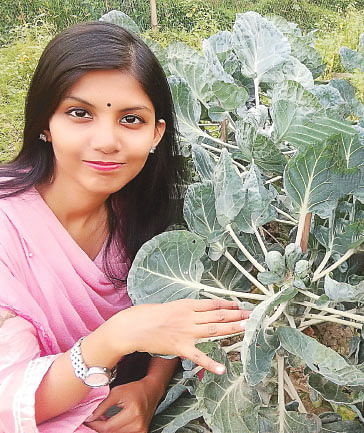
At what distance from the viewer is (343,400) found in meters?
0.78

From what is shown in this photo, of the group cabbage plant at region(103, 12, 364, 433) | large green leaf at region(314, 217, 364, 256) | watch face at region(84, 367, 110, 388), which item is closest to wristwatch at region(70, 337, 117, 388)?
watch face at region(84, 367, 110, 388)

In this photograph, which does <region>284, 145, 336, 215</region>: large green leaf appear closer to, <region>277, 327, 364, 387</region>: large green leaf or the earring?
<region>277, 327, 364, 387</region>: large green leaf

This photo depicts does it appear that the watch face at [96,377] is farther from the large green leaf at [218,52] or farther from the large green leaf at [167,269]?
the large green leaf at [218,52]

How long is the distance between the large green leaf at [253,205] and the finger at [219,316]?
11 cm

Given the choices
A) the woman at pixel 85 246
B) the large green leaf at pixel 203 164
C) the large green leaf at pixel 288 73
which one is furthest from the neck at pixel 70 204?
the large green leaf at pixel 288 73

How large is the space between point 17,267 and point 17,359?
144mm

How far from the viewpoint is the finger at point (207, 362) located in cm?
69

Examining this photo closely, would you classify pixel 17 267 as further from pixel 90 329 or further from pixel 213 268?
pixel 213 268

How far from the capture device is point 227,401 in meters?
0.77

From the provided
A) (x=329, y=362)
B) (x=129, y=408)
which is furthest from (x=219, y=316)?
(x=129, y=408)

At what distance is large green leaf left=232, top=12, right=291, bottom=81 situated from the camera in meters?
0.90

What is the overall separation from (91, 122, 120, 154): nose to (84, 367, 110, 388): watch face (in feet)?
0.99

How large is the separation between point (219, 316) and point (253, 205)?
14 centimetres

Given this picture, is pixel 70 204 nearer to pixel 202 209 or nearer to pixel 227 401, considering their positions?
pixel 202 209
